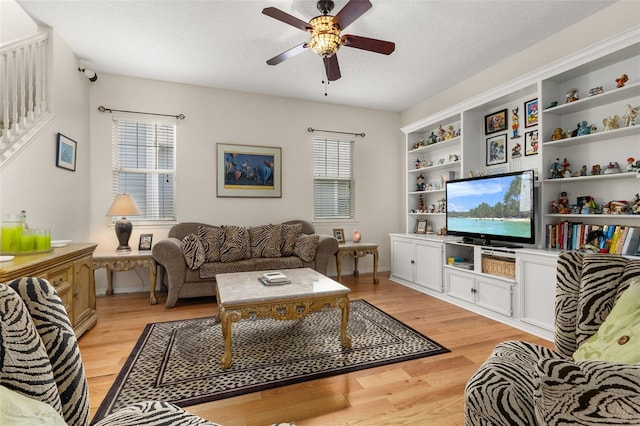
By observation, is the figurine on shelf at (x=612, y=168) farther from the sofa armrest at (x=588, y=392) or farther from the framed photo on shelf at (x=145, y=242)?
the framed photo on shelf at (x=145, y=242)

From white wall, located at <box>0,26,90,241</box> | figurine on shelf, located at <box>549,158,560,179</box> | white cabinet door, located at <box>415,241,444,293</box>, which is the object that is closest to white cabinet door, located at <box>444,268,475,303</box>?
white cabinet door, located at <box>415,241,444,293</box>

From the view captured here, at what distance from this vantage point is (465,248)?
3.86 metres

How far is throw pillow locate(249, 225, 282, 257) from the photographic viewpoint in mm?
3959

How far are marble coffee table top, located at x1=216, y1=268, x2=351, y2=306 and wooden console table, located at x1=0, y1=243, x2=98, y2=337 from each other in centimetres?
112

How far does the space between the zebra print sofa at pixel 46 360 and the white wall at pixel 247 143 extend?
347 cm

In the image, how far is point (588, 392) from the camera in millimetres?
700

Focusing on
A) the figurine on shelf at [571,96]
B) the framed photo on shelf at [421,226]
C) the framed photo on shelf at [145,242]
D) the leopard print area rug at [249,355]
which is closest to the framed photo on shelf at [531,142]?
the figurine on shelf at [571,96]

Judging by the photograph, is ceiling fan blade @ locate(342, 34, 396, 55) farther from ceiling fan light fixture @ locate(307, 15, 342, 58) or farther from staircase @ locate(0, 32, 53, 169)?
staircase @ locate(0, 32, 53, 169)

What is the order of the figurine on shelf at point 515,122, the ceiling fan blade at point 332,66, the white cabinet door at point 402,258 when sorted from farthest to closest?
the white cabinet door at point 402,258 → the figurine on shelf at point 515,122 → the ceiling fan blade at point 332,66

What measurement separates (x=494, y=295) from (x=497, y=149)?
174 cm

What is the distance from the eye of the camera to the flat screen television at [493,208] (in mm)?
2955

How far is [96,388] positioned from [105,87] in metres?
3.64

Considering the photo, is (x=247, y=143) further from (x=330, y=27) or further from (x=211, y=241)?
(x=330, y=27)

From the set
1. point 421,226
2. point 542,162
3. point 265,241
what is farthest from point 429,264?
point 265,241
